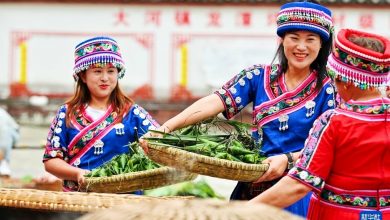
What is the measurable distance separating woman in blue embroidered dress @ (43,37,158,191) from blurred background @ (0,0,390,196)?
65.7ft

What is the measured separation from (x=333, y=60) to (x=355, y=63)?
113 mm

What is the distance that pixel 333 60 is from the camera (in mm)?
3920

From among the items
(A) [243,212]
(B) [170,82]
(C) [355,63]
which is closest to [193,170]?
(C) [355,63]

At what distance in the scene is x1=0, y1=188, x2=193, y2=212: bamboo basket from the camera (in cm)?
425

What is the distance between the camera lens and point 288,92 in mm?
4730

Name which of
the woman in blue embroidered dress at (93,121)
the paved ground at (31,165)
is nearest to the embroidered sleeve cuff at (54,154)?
the woman in blue embroidered dress at (93,121)

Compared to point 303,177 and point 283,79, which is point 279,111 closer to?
point 283,79

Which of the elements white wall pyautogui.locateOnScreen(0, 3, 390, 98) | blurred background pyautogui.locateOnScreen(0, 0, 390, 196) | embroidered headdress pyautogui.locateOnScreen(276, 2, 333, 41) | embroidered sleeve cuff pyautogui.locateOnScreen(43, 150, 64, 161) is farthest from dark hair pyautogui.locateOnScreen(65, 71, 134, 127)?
white wall pyautogui.locateOnScreen(0, 3, 390, 98)

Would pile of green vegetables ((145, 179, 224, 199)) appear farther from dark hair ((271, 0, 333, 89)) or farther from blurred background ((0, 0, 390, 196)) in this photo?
blurred background ((0, 0, 390, 196))

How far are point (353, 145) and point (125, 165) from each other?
1475 millimetres

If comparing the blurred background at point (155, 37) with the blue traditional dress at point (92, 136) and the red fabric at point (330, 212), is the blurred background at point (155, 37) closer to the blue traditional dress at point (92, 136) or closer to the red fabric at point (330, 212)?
the blue traditional dress at point (92, 136)

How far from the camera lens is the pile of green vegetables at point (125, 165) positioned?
4906 millimetres

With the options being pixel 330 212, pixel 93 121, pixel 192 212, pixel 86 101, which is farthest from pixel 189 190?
pixel 192 212

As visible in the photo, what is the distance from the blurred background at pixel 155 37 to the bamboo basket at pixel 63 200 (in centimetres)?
2104
